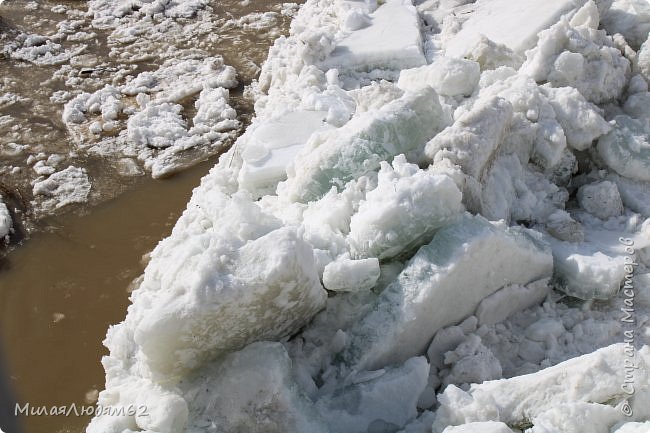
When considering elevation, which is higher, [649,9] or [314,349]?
[649,9]

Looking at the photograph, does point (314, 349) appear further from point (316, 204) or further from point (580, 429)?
point (580, 429)

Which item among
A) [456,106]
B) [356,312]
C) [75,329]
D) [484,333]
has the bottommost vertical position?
[75,329]

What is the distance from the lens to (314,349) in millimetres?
2139

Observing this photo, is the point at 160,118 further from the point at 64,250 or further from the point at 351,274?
the point at 351,274

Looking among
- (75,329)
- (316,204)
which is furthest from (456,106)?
(75,329)

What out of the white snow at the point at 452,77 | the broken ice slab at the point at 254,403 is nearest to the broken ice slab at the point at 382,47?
the white snow at the point at 452,77

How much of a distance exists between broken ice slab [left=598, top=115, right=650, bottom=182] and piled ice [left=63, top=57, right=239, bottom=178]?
91.5 inches

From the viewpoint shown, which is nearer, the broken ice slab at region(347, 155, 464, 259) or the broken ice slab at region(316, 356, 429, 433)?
the broken ice slab at region(316, 356, 429, 433)

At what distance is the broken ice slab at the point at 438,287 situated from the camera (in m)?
2.10

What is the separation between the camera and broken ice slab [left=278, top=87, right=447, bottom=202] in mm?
2598

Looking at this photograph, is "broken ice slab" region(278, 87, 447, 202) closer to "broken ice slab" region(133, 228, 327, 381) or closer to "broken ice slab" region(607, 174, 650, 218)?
"broken ice slab" region(133, 228, 327, 381)

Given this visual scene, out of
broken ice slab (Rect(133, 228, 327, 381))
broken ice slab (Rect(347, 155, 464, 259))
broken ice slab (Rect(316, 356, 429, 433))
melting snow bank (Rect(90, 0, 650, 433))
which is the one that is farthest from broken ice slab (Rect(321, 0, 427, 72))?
broken ice slab (Rect(316, 356, 429, 433))

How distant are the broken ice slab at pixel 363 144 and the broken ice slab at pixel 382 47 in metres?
1.10

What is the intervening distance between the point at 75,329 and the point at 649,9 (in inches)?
146
